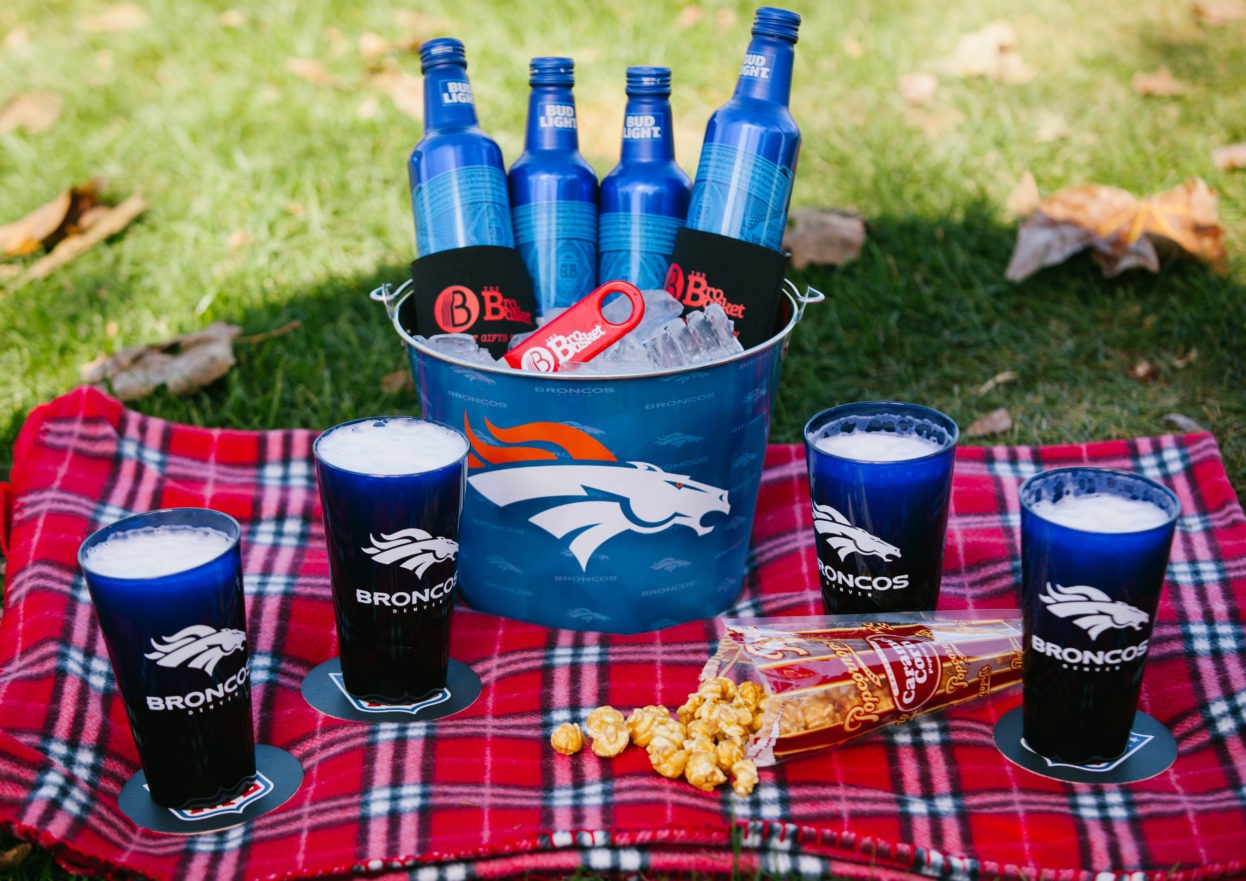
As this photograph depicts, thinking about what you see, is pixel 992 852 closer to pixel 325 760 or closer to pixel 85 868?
pixel 325 760

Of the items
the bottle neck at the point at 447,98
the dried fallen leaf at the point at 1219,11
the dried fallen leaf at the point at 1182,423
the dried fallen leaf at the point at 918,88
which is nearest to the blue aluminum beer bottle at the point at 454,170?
the bottle neck at the point at 447,98

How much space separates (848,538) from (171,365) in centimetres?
162

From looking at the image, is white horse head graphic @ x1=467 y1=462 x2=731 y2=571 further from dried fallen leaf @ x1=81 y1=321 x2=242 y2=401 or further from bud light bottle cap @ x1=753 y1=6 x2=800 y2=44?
dried fallen leaf @ x1=81 y1=321 x2=242 y2=401

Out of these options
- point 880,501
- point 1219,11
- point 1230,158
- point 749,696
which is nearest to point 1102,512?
point 880,501

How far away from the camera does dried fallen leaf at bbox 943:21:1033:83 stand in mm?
3939

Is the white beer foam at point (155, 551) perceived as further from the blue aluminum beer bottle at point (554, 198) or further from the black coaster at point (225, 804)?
the blue aluminum beer bottle at point (554, 198)

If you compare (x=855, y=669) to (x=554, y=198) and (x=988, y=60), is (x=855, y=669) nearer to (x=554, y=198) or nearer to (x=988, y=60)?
(x=554, y=198)

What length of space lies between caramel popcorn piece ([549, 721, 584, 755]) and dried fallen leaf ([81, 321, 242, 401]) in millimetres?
1361

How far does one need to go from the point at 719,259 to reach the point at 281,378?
119 cm

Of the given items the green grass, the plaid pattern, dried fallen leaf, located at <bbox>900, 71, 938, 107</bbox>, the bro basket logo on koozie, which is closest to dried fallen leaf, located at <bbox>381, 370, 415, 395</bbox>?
the green grass

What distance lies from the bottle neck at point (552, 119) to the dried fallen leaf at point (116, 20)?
3.21 metres

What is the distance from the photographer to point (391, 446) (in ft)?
5.15

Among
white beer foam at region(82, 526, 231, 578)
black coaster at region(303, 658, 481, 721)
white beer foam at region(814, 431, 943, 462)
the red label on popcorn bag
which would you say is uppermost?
white beer foam at region(82, 526, 231, 578)

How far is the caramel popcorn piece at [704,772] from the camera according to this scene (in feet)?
4.82
